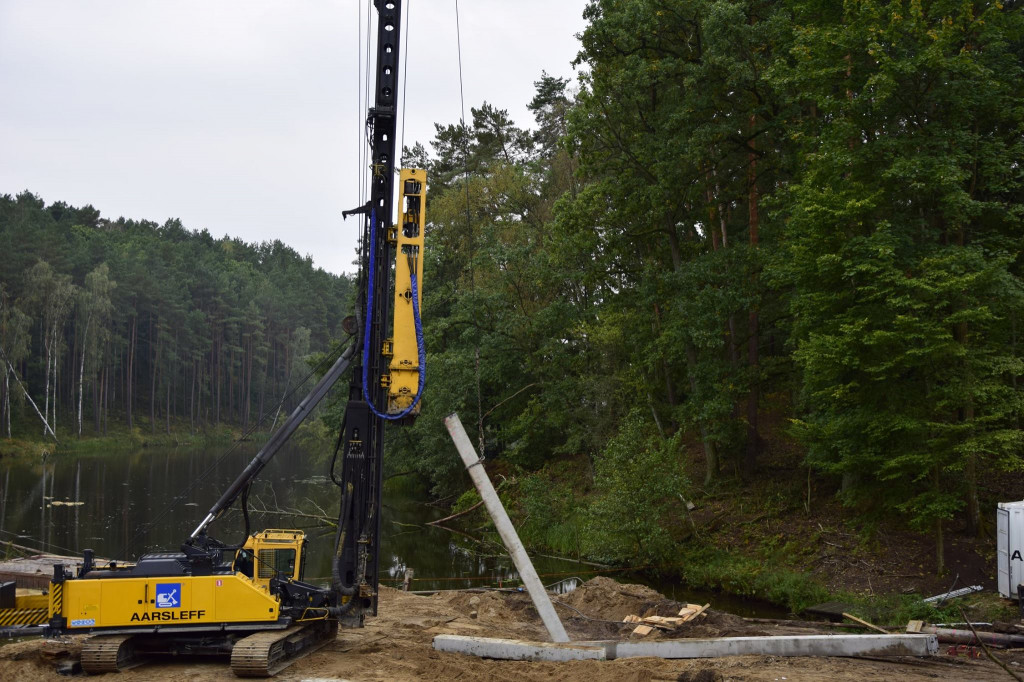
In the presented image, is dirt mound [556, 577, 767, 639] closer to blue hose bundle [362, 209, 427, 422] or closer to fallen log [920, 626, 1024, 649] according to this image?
fallen log [920, 626, 1024, 649]

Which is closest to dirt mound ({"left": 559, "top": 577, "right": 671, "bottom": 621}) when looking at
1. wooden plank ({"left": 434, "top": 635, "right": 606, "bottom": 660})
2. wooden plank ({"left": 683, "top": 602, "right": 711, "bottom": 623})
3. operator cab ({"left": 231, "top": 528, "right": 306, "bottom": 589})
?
wooden plank ({"left": 683, "top": 602, "right": 711, "bottom": 623})

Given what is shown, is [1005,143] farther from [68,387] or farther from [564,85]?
[68,387]

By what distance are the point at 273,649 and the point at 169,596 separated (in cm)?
172

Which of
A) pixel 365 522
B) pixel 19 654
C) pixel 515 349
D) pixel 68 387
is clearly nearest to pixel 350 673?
pixel 365 522

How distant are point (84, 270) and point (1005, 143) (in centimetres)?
7757

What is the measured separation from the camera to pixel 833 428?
20.3 m

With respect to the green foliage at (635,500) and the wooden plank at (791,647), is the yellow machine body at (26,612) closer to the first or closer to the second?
the wooden plank at (791,647)

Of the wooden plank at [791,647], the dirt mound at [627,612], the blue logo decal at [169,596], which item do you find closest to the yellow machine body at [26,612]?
the blue logo decal at [169,596]

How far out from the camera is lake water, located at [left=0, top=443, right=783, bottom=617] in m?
24.6

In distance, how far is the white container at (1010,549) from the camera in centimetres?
1609

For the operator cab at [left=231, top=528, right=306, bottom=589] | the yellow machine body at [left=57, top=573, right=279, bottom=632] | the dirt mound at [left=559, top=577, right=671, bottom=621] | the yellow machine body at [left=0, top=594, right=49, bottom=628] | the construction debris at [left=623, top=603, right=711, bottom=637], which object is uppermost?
the operator cab at [left=231, top=528, right=306, bottom=589]

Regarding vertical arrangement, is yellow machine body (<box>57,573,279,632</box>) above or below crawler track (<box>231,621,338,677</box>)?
above

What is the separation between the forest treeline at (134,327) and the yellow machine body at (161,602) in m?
52.4

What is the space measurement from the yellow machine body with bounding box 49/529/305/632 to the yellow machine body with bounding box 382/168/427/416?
340 centimetres
